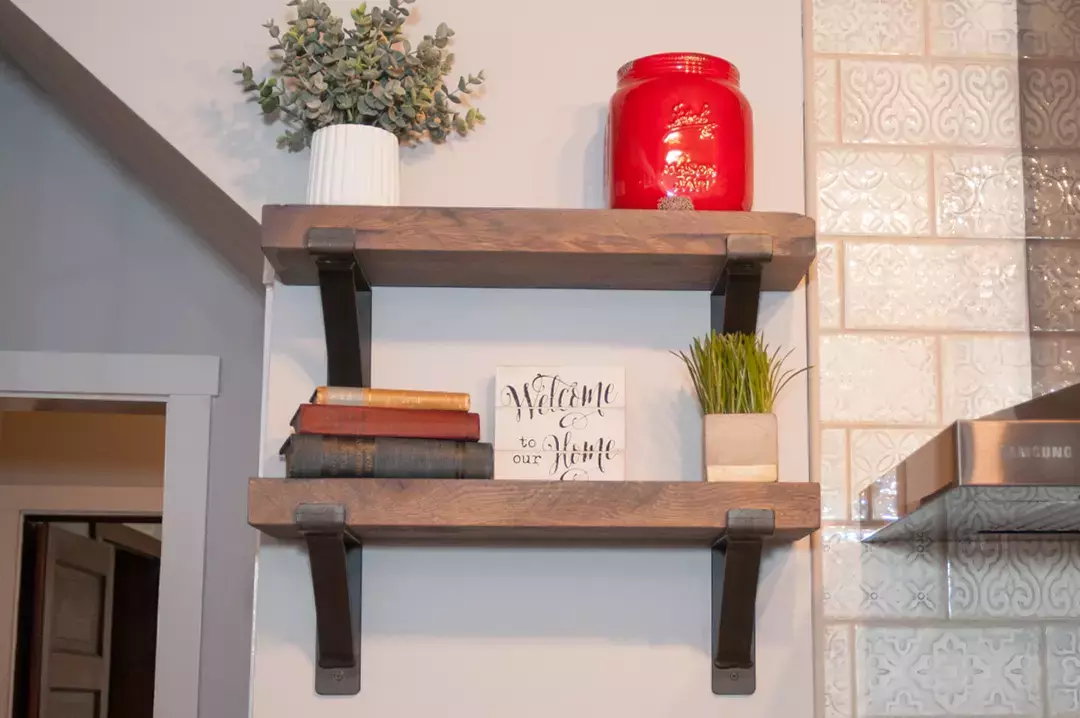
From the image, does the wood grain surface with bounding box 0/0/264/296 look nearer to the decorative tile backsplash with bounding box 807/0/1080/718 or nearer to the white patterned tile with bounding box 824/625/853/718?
the decorative tile backsplash with bounding box 807/0/1080/718

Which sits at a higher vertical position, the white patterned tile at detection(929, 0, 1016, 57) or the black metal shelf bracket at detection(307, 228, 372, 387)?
the white patterned tile at detection(929, 0, 1016, 57)

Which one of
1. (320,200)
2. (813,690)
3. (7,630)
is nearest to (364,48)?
(320,200)

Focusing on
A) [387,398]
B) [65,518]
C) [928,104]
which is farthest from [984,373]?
[65,518]

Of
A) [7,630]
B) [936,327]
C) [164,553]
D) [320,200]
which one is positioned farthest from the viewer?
[7,630]

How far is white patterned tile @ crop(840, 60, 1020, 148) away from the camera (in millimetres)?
1734

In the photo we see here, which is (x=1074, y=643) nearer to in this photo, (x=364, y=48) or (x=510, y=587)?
(x=510, y=587)

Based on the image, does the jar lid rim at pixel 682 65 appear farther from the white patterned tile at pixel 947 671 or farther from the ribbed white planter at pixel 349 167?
the white patterned tile at pixel 947 671

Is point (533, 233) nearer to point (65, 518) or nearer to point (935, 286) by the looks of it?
point (935, 286)

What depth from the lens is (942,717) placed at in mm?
1587

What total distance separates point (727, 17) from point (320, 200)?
64 cm

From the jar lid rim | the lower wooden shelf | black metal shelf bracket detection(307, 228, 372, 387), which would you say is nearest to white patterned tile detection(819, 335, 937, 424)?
the lower wooden shelf

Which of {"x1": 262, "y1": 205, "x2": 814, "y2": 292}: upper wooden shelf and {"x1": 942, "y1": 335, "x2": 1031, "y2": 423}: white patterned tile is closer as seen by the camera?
{"x1": 262, "y1": 205, "x2": 814, "y2": 292}: upper wooden shelf

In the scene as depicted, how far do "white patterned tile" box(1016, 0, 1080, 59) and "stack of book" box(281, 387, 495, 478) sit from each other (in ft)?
3.15

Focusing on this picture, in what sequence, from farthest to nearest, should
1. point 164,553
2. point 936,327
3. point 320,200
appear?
point 164,553 → point 936,327 → point 320,200
